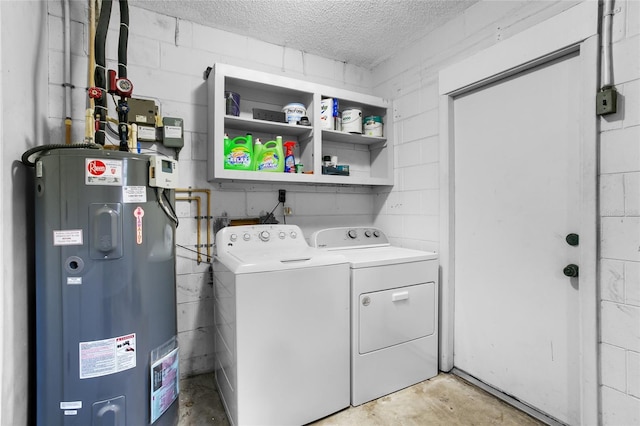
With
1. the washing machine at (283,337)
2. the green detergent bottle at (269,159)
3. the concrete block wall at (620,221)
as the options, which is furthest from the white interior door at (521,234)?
the green detergent bottle at (269,159)

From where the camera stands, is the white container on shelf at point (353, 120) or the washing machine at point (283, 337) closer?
the washing machine at point (283, 337)

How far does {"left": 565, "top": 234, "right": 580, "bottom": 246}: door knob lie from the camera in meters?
1.49

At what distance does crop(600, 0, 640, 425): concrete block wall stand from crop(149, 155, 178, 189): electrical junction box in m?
1.99

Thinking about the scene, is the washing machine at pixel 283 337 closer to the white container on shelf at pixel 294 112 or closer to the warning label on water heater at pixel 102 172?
the warning label on water heater at pixel 102 172

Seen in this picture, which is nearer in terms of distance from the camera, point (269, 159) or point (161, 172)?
point (161, 172)

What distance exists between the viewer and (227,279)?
1.59m

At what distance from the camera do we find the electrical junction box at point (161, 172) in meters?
1.28

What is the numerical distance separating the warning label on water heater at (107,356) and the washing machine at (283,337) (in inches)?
16.9

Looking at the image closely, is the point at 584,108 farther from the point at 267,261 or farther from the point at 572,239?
the point at 267,261

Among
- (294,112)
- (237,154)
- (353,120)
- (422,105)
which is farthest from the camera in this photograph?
(353,120)

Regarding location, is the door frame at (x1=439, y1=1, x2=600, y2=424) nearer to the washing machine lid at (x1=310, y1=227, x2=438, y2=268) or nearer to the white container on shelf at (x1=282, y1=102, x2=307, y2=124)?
the washing machine lid at (x1=310, y1=227, x2=438, y2=268)

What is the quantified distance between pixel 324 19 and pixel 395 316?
202cm

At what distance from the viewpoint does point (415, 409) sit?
1.72 m

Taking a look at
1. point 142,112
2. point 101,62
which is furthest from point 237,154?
point 101,62
